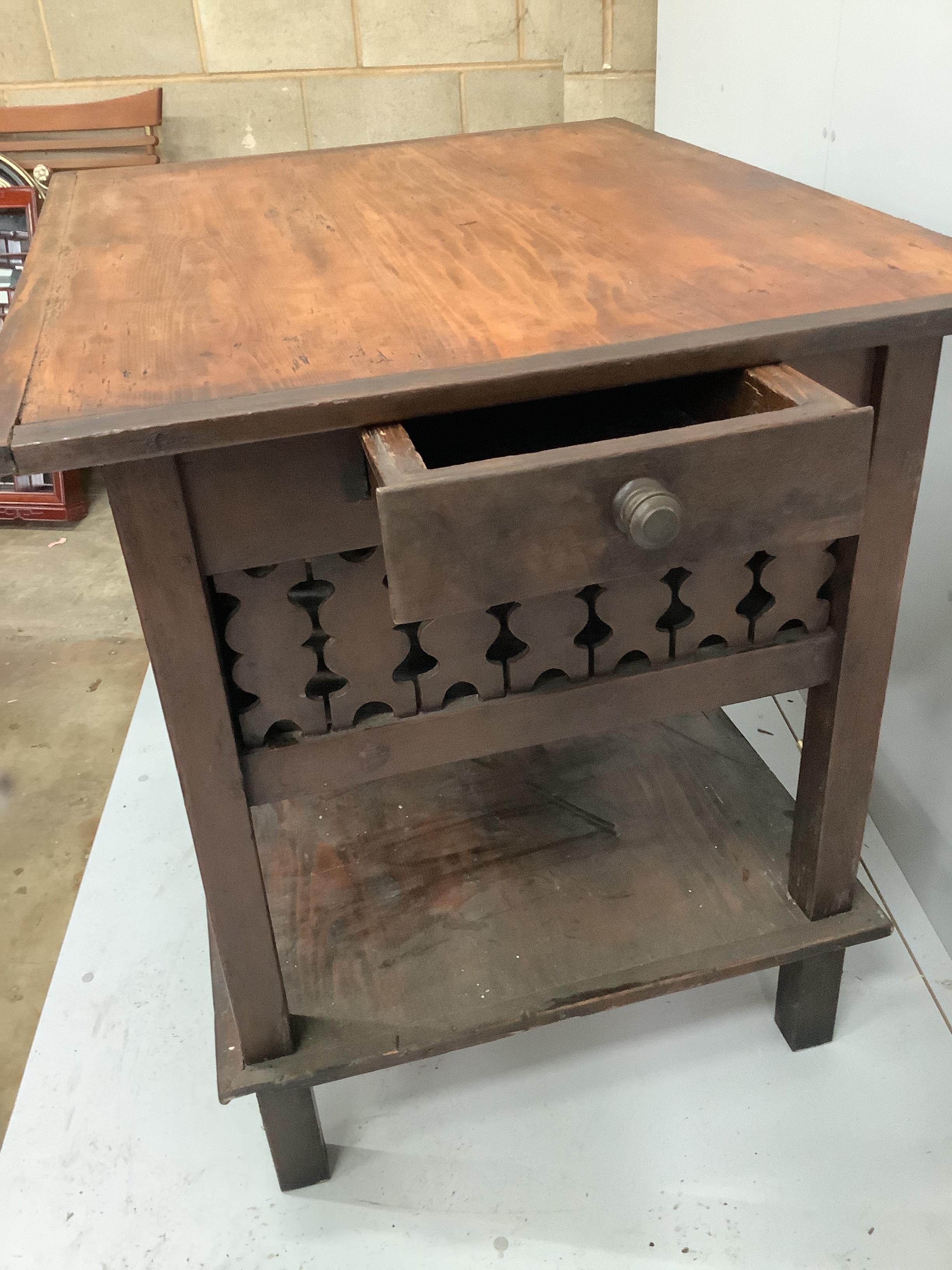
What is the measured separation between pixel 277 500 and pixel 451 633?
0.18 metres

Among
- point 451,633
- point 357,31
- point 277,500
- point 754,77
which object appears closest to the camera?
point 277,500

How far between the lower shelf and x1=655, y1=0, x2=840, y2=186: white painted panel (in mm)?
809

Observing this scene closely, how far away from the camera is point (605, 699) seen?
0.84m

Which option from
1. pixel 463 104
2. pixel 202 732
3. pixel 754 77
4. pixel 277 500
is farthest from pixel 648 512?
pixel 463 104

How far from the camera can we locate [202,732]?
2.45ft

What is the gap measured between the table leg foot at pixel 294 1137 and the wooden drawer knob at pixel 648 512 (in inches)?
25.0

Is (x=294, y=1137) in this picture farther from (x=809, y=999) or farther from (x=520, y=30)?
(x=520, y=30)

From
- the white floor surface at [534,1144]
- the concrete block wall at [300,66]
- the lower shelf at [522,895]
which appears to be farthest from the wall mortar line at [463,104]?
the white floor surface at [534,1144]

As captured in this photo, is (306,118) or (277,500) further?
(306,118)

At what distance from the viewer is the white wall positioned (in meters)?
1.07

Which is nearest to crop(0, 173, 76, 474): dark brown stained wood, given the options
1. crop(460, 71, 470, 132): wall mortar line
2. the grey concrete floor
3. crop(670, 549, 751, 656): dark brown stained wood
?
crop(670, 549, 751, 656): dark brown stained wood

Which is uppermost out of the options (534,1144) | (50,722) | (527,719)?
(527,719)

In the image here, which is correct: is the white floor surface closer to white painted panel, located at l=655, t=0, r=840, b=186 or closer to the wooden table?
the wooden table

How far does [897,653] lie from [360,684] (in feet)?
2.68
